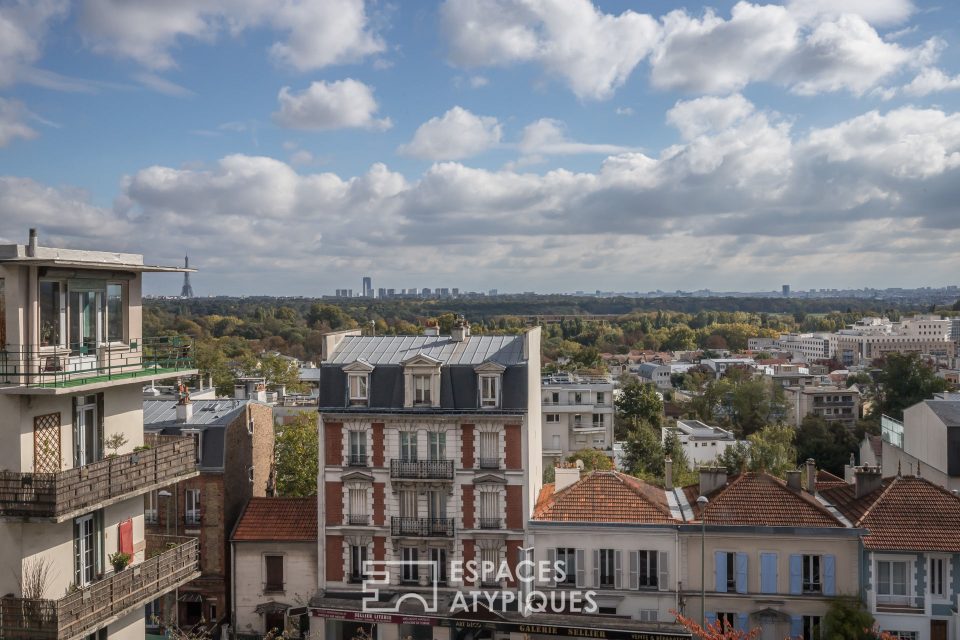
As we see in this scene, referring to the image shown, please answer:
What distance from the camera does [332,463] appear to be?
34.3 m

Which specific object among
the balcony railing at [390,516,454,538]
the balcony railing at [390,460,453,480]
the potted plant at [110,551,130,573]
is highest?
the potted plant at [110,551,130,573]

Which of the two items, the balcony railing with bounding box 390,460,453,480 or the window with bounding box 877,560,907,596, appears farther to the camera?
the balcony railing with bounding box 390,460,453,480

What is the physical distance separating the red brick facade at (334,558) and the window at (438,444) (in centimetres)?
534

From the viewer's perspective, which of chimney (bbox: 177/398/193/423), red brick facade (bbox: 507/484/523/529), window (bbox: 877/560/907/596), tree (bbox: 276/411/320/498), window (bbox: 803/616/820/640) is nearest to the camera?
window (bbox: 877/560/907/596)

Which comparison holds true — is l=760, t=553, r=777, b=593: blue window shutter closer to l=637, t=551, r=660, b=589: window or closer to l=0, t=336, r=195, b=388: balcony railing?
l=637, t=551, r=660, b=589: window

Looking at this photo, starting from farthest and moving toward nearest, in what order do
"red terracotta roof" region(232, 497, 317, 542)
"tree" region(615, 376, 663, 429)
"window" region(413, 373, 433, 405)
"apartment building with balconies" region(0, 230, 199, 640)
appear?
"tree" region(615, 376, 663, 429) → "red terracotta roof" region(232, 497, 317, 542) → "window" region(413, 373, 433, 405) → "apartment building with balconies" region(0, 230, 199, 640)

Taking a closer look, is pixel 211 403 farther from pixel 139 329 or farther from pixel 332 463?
pixel 139 329

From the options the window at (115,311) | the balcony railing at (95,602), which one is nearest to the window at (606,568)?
the balcony railing at (95,602)

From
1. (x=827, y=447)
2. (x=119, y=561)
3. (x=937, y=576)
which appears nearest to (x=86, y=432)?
(x=119, y=561)

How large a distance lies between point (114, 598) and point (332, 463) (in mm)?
16110

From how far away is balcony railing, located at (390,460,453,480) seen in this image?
109 feet

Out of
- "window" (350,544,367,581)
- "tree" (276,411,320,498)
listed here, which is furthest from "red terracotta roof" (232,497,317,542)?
"tree" (276,411,320,498)

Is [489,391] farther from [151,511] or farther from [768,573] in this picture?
[151,511]

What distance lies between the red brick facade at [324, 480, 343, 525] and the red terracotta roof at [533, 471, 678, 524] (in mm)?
8121
